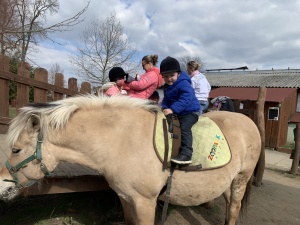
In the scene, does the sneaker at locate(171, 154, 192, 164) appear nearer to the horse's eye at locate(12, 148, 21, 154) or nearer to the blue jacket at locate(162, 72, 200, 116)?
the blue jacket at locate(162, 72, 200, 116)

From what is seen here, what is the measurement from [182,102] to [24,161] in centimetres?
153

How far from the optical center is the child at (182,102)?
245cm

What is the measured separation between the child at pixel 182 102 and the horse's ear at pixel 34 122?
1163mm

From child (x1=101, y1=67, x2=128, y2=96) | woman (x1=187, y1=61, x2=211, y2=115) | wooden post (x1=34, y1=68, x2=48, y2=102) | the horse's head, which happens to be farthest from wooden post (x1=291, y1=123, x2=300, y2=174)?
the horse's head

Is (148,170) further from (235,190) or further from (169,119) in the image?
(235,190)

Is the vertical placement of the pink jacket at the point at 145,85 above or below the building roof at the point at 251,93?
below

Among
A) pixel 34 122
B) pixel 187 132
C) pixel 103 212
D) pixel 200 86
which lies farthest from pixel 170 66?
pixel 103 212

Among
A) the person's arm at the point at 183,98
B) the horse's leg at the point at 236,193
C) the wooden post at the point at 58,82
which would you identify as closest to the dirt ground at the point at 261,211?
the horse's leg at the point at 236,193

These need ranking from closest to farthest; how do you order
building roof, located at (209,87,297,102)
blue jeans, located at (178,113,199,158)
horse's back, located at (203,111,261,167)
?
blue jeans, located at (178,113,199,158) < horse's back, located at (203,111,261,167) < building roof, located at (209,87,297,102)

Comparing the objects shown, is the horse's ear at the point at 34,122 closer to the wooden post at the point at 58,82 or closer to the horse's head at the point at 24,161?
the horse's head at the point at 24,161

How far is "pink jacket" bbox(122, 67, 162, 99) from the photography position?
3.53 metres

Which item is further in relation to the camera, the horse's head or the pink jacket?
the pink jacket

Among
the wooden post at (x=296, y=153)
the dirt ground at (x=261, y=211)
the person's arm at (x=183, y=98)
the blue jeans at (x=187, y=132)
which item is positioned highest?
the person's arm at (x=183, y=98)

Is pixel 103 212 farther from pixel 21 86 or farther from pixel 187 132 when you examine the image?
pixel 21 86
